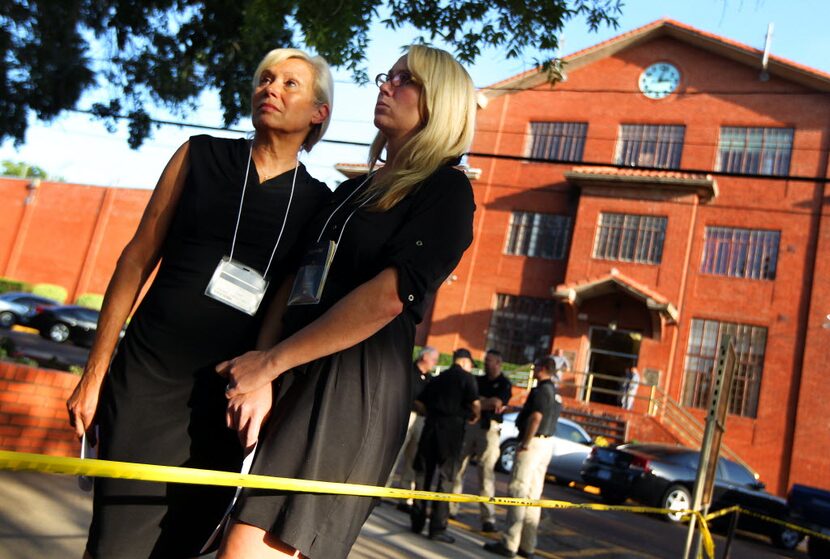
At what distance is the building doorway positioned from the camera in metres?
24.6

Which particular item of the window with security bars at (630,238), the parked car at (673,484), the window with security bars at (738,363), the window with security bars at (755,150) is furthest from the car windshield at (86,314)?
the window with security bars at (755,150)

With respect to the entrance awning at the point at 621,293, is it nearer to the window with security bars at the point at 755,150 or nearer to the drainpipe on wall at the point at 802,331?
the drainpipe on wall at the point at 802,331

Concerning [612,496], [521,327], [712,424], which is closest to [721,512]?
[712,424]

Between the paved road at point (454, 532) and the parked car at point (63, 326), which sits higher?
the parked car at point (63, 326)

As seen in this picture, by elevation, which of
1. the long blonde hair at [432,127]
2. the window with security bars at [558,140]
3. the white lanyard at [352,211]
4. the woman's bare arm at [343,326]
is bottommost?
the woman's bare arm at [343,326]

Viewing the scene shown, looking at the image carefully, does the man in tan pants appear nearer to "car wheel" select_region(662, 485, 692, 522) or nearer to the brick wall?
the brick wall

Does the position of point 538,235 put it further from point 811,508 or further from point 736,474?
point 811,508

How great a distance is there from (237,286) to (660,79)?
27.6 m

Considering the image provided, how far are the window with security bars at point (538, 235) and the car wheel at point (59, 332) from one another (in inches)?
619

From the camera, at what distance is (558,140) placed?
2748cm

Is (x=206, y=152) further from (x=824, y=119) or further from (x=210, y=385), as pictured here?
(x=824, y=119)

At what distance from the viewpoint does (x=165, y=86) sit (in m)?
10.4

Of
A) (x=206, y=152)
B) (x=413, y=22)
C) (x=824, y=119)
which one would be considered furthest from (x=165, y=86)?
(x=824, y=119)

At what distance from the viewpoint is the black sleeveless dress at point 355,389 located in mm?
1622
